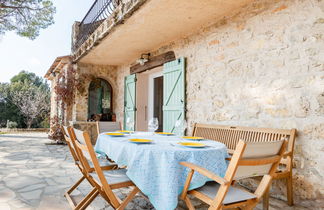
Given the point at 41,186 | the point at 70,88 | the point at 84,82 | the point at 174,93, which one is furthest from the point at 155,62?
the point at 41,186

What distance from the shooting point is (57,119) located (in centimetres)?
761

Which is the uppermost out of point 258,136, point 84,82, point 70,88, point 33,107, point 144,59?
point 144,59

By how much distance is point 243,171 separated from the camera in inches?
55.9

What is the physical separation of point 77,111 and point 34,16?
3.51m

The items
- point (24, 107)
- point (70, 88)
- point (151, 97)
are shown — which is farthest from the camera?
point (24, 107)

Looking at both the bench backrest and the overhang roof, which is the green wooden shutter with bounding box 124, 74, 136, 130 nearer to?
the overhang roof

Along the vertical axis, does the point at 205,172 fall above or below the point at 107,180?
above

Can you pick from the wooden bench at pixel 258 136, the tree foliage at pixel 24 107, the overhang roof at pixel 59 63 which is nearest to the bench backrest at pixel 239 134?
the wooden bench at pixel 258 136

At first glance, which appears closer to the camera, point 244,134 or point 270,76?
point 270,76

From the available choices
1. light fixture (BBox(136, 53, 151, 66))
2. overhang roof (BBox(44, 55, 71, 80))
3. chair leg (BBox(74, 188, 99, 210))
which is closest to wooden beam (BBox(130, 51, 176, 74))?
light fixture (BBox(136, 53, 151, 66))

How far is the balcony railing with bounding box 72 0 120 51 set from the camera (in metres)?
4.98

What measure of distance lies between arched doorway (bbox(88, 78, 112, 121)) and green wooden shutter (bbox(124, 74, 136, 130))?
1088 mm

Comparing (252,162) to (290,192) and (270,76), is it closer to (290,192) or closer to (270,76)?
(290,192)

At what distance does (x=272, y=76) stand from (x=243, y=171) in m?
1.98
